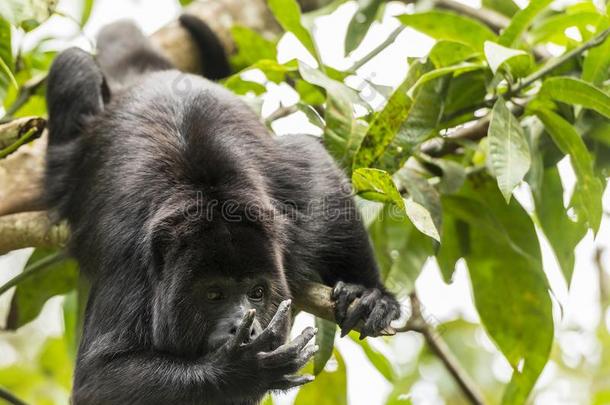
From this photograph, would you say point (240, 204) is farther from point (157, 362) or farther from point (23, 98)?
point (23, 98)

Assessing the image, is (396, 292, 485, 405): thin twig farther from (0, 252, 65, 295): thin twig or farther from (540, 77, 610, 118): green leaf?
(0, 252, 65, 295): thin twig

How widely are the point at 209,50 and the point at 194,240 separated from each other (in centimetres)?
260

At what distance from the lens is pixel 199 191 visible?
3688 millimetres

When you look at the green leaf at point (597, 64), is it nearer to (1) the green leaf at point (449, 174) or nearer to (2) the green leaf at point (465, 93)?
(2) the green leaf at point (465, 93)

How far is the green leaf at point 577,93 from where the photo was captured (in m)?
3.50

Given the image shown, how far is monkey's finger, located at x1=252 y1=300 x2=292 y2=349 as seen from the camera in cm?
303

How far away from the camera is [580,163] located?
3592 millimetres

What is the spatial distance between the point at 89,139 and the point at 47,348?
2326 mm

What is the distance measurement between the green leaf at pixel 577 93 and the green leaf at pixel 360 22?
1.33 meters

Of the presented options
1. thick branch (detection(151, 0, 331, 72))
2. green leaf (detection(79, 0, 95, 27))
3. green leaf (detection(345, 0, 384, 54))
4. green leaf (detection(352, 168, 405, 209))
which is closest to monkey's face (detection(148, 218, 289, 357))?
green leaf (detection(352, 168, 405, 209))

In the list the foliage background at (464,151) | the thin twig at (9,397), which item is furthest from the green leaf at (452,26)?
the thin twig at (9,397)

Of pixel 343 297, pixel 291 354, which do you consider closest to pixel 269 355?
pixel 291 354

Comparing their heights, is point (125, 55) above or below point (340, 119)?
below

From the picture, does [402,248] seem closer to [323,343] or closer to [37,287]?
[323,343]
